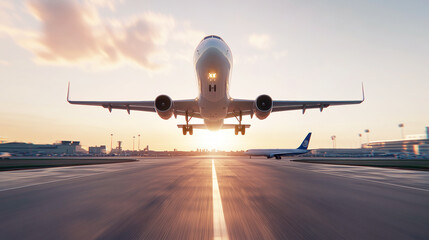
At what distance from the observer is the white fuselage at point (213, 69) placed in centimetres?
1314

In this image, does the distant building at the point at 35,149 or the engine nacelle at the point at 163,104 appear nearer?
the engine nacelle at the point at 163,104

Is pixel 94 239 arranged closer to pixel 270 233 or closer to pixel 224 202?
pixel 270 233

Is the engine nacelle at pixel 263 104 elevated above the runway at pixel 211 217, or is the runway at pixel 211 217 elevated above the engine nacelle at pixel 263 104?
the engine nacelle at pixel 263 104

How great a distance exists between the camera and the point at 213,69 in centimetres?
1367

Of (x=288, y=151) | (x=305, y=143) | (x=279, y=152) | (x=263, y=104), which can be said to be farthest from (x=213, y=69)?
(x=305, y=143)

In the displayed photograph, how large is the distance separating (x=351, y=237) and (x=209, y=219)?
1864mm

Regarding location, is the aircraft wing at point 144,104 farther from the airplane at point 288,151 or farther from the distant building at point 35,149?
the distant building at point 35,149

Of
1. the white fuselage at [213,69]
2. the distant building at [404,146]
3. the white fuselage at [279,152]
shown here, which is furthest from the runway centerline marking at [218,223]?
the distant building at [404,146]

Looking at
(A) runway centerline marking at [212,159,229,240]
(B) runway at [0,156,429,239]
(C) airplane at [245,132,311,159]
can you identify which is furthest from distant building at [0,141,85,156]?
(A) runway centerline marking at [212,159,229,240]

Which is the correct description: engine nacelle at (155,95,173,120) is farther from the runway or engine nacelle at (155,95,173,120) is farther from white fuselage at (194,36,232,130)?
the runway

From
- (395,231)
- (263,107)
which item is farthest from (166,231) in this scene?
(263,107)

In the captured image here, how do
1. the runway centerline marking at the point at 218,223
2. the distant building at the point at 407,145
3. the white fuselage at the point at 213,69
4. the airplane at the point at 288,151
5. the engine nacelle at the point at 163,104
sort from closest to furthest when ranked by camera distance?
the runway centerline marking at the point at 218,223 → the white fuselage at the point at 213,69 → the engine nacelle at the point at 163,104 → the airplane at the point at 288,151 → the distant building at the point at 407,145

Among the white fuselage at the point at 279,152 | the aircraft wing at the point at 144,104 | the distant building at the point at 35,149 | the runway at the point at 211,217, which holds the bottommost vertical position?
the runway at the point at 211,217

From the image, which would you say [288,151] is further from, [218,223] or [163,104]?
[218,223]
